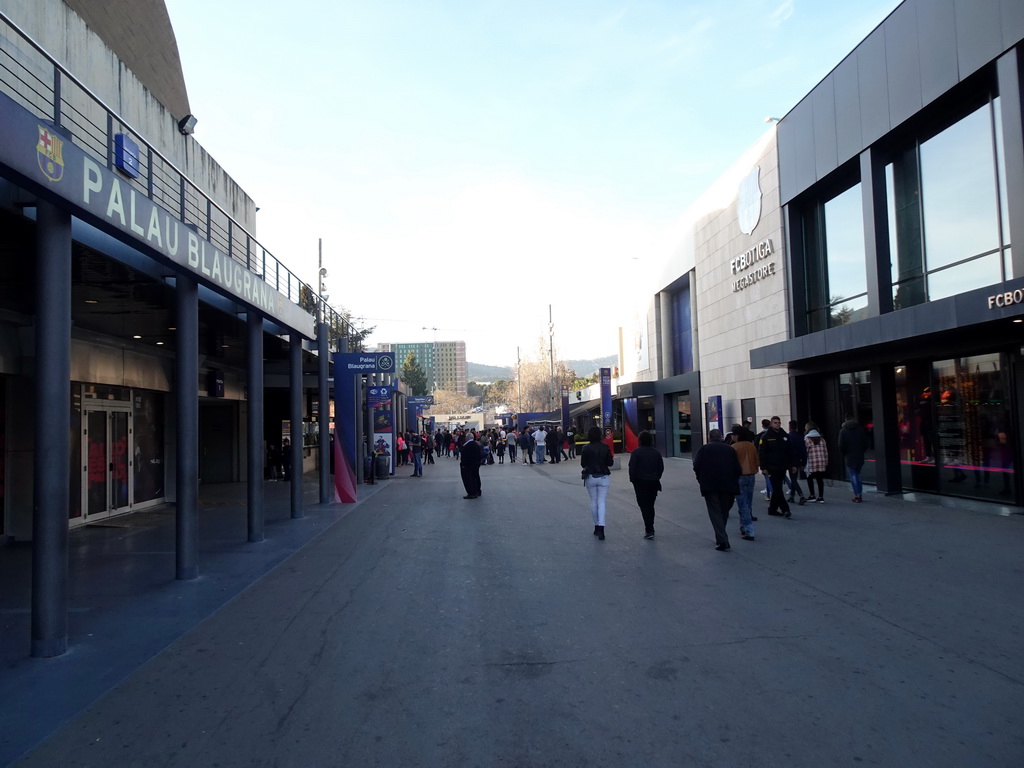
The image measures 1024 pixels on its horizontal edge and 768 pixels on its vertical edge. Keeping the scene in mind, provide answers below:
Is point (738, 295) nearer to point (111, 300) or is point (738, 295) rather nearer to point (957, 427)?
point (957, 427)

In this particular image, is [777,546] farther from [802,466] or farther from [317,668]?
[317,668]

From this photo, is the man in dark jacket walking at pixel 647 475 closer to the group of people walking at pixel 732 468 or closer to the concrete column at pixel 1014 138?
the group of people walking at pixel 732 468

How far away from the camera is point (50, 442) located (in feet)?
18.9

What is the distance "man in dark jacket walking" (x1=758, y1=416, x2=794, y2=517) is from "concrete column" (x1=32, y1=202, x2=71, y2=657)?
10146mm

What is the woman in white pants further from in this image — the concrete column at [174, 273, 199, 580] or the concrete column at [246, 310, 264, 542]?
the concrete column at [174, 273, 199, 580]

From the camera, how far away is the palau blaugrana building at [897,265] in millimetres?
12328

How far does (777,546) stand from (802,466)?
14.9 feet

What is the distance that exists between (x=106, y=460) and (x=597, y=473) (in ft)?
32.2

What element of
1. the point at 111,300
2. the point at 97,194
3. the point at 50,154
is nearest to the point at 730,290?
the point at 111,300

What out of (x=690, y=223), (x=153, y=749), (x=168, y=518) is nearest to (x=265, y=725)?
(x=153, y=749)

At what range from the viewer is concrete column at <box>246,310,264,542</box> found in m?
10.8

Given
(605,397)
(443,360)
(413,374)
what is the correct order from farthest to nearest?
(443,360), (413,374), (605,397)

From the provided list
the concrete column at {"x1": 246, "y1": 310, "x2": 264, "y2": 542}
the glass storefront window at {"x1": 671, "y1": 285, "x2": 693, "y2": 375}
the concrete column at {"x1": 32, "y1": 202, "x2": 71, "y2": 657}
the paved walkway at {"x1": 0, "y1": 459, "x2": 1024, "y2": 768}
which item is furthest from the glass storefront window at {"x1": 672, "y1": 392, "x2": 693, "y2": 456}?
the concrete column at {"x1": 32, "y1": 202, "x2": 71, "y2": 657}

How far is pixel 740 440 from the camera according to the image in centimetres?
1141
